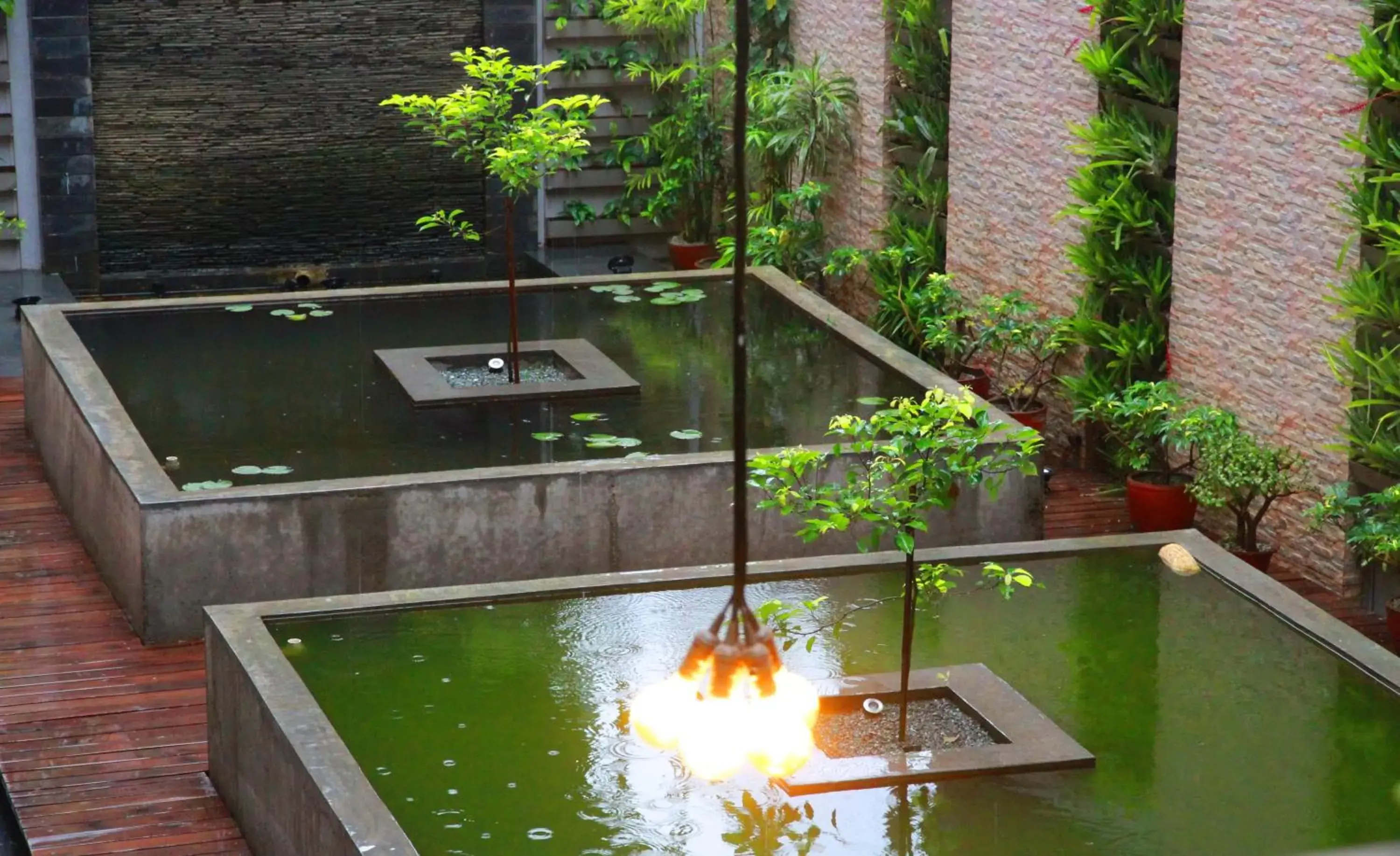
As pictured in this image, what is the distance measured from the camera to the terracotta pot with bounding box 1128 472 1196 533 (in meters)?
7.44

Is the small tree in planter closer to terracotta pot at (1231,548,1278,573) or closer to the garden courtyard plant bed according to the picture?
the garden courtyard plant bed

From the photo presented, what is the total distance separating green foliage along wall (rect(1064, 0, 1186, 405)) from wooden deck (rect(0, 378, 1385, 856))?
0.64 m

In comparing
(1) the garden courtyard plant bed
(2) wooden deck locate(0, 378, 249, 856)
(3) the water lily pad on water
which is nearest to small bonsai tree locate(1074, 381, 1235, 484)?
(1) the garden courtyard plant bed

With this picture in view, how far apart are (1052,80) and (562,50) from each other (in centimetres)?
465

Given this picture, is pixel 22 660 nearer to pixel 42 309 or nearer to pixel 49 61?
pixel 42 309

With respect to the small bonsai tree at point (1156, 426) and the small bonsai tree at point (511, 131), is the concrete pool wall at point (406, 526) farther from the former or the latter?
the small bonsai tree at point (511, 131)

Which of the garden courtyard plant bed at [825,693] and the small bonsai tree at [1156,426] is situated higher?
the small bonsai tree at [1156,426]

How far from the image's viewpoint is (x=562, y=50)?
1236 cm

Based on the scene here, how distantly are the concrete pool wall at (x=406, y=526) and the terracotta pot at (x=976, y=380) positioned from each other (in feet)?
4.97

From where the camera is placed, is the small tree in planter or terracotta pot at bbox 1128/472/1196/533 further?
terracotta pot at bbox 1128/472/1196/533

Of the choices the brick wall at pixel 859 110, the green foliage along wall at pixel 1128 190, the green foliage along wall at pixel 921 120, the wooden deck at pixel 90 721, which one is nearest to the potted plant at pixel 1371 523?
the green foliage along wall at pixel 1128 190

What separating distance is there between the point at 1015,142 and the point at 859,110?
1.61 m

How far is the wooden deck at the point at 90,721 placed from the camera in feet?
17.3

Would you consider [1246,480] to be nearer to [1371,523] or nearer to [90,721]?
[1371,523]
